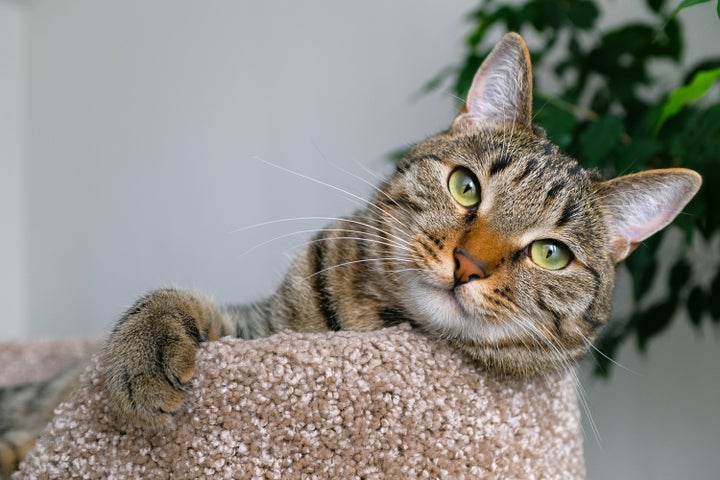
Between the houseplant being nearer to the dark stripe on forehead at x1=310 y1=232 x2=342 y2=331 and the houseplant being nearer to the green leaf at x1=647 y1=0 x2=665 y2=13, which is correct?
the green leaf at x1=647 y1=0 x2=665 y2=13

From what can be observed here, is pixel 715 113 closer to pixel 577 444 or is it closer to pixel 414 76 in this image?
pixel 577 444

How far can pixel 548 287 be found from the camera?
85cm

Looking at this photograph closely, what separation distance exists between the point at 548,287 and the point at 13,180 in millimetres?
3292

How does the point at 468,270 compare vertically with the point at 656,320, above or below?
above

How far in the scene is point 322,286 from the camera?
1018 millimetres

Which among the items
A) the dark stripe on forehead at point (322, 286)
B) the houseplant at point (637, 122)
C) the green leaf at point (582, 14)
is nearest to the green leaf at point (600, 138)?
the houseplant at point (637, 122)

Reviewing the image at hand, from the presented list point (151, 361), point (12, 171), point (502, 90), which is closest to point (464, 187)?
point (502, 90)

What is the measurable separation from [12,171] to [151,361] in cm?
312

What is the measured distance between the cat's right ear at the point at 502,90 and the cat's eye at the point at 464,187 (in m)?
0.12

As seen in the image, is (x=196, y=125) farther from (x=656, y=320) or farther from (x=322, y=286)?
(x=656, y=320)

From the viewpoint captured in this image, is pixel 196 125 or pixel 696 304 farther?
pixel 196 125

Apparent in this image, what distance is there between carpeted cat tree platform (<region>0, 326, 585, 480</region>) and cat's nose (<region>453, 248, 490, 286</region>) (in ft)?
0.34

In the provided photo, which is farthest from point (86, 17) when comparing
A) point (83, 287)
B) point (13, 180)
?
point (83, 287)

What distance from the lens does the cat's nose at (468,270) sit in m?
0.81
